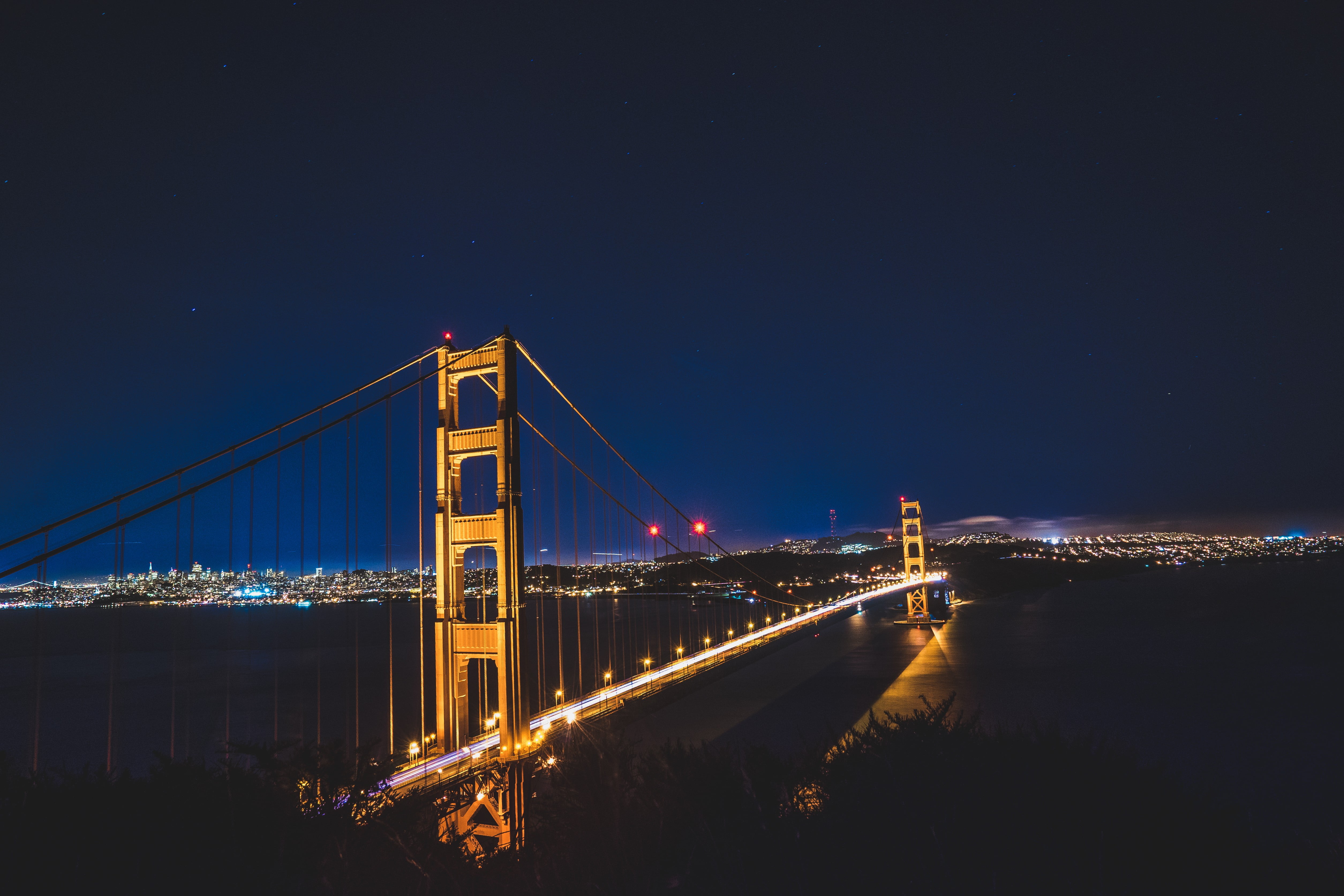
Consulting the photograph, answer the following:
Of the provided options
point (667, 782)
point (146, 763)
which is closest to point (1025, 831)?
point (667, 782)

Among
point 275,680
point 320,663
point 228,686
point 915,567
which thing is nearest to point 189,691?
point 275,680

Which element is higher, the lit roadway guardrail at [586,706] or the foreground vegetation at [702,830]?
the foreground vegetation at [702,830]

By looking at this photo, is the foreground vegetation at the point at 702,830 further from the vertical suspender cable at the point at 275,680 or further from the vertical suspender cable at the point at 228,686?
the vertical suspender cable at the point at 275,680

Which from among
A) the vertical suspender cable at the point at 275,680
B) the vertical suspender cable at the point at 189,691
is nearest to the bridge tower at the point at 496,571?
the vertical suspender cable at the point at 275,680

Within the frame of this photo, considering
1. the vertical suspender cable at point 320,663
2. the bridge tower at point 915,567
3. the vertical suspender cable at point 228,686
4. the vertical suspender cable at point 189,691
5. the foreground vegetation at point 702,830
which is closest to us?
the foreground vegetation at point 702,830

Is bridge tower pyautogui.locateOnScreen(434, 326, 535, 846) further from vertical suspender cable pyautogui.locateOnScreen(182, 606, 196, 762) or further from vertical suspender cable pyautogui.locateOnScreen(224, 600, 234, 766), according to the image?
vertical suspender cable pyautogui.locateOnScreen(182, 606, 196, 762)

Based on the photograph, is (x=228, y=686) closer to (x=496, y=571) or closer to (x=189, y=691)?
(x=496, y=571)
